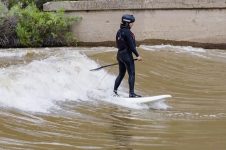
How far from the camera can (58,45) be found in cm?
2200

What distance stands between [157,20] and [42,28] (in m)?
4.54

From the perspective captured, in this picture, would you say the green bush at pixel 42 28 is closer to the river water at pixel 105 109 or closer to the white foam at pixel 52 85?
the river water at pixel 105 109

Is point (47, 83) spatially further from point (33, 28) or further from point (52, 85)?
point (33, 28)

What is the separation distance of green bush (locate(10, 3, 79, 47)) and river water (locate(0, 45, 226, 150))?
4.73 m

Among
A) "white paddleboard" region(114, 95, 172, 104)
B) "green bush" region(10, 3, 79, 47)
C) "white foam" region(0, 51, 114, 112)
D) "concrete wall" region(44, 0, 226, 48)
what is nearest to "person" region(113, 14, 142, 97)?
"white paddleboard" region(114, 95, 172, 104)

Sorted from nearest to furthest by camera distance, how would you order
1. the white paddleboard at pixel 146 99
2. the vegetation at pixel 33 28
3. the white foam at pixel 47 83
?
the white foam at pixel 47 83 → the white paddleboard at pixel 146 99 → the vegetation at pixel 33 28

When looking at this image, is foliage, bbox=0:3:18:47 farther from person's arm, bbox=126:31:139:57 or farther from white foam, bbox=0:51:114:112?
person's arm, bbox=126:31:139:57

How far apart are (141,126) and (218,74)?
7.57 metres

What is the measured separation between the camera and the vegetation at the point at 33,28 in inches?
839

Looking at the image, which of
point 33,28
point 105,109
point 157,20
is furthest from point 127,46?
point 33,28

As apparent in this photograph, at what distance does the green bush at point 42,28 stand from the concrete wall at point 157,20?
566 millimetres

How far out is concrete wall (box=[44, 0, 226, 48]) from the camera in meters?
21.2

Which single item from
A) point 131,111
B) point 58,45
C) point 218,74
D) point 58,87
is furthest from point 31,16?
point 131,111

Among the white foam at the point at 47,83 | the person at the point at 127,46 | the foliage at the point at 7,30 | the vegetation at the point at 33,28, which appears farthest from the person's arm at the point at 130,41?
the foliage at the point at 7,30
